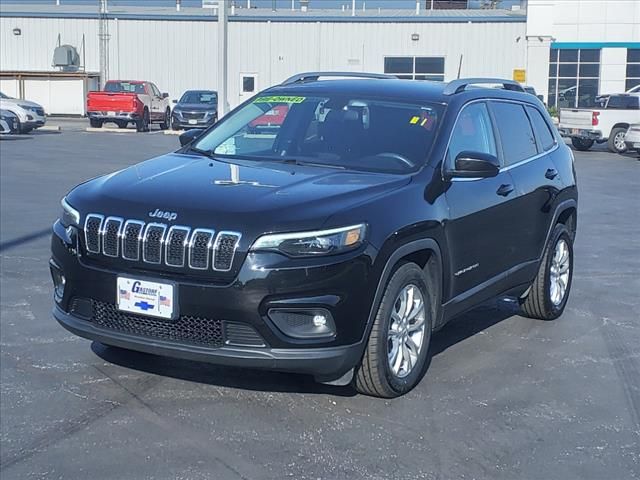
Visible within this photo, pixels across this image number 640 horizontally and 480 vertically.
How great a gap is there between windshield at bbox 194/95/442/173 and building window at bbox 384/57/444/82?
1624 inches

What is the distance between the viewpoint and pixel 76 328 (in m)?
5.29

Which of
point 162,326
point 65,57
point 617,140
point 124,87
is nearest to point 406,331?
point 162,326

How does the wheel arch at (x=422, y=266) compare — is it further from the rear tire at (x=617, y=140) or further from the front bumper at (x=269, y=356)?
the rear tire at (x=617, y=140)

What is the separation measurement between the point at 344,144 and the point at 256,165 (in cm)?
60

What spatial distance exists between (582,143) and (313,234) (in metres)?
26.5

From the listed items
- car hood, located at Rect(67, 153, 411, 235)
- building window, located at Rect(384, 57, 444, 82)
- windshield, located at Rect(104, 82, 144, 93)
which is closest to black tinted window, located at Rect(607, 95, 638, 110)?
windshield, located at Rect(104, 82, 144, 93)

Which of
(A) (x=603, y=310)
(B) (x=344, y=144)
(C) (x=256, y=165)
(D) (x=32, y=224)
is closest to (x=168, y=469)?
(C) (x=256, y=165)

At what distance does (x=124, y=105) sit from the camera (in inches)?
1340

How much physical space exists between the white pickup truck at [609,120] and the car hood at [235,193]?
955 inches

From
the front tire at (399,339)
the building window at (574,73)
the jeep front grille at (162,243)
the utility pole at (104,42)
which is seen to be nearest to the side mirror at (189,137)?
the jeep front grille at (162,243)

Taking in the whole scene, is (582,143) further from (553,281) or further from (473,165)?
(473,165)

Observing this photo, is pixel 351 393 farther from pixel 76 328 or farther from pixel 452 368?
pixel 76 328

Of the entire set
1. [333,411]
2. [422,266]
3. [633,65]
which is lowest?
[333,411]

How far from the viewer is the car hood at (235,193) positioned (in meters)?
4.88
